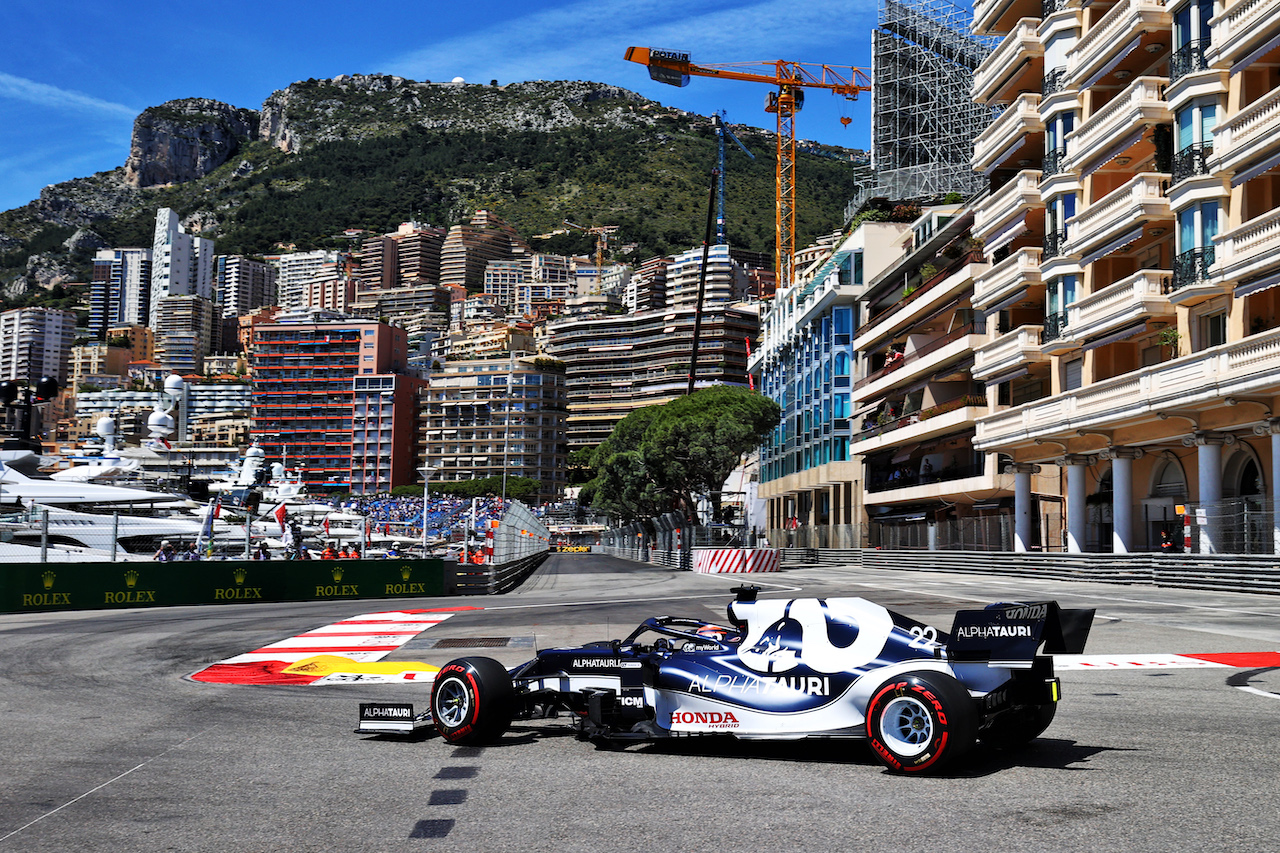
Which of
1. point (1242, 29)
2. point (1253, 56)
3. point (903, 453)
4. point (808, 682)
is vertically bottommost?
point (808, 682)

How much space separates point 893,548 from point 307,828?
191 ft

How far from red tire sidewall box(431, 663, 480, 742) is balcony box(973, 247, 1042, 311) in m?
42.4

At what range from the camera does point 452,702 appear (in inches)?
380

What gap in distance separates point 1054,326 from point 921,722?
39.4 m

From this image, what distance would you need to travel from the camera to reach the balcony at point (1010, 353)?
46.3 metres

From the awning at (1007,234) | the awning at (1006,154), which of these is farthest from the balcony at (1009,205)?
the awning at (1006,154)

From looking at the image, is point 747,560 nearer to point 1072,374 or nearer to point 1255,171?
point 1072,374

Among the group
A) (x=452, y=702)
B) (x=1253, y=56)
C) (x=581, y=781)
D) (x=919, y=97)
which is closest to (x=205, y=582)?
(x=452, y=702)

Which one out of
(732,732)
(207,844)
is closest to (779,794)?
(732,732)

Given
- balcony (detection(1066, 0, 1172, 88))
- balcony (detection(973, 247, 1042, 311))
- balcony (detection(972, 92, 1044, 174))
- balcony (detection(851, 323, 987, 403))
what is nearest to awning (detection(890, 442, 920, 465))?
balcony (detection(851, 323, 987, 403))

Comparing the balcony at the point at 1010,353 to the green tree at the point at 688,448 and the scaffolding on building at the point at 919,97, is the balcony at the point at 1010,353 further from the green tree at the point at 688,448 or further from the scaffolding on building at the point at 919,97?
the scaffolding on building at the point at 919,97

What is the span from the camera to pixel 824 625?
28.4 ft

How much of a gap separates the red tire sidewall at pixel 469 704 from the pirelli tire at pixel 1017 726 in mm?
3923

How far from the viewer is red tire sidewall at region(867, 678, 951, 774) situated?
7641mm
